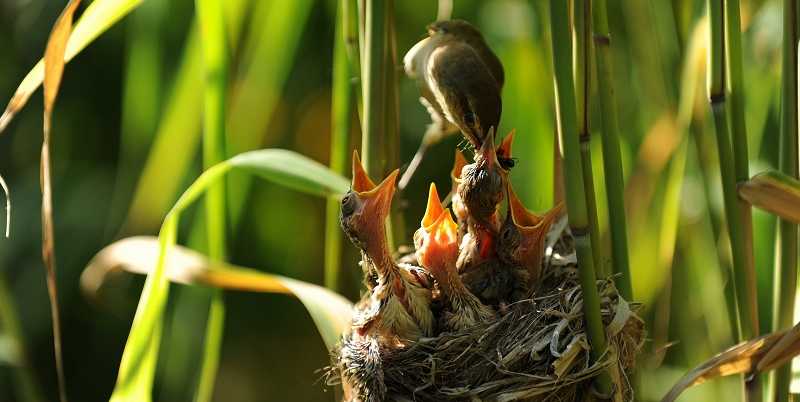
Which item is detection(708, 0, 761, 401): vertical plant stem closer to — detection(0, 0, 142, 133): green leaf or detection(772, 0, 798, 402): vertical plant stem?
detection(772, 0, 798, 402): vertical plant stem

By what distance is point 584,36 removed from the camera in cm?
70

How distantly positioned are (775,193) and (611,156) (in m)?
0.14

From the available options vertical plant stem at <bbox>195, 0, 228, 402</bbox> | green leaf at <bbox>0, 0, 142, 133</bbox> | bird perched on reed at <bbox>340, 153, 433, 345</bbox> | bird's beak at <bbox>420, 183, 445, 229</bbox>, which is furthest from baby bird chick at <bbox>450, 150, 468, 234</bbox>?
green leaf at <bbox>0, 0, 142, 133</bbox>

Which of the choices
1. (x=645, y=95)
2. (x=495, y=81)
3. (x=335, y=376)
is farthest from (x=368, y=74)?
(x=645, y=95)

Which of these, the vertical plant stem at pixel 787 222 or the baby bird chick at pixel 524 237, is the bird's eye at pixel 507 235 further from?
the vertical plant stem at pixel 787 222

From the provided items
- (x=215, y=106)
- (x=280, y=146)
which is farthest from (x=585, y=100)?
(x=280, y=146)

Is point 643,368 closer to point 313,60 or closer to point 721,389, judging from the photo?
point 721,389

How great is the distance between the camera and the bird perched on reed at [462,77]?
973 millimetres

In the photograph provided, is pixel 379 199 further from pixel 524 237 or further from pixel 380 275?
pixel 524 237

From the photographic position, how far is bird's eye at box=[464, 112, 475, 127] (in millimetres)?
980

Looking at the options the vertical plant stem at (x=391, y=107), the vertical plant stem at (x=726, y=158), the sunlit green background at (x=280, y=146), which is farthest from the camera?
the sunlit green background at (x=280, y=146)

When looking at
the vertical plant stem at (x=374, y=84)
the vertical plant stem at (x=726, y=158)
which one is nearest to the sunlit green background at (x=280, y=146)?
the vertical plant stem at (x=726, y=158)

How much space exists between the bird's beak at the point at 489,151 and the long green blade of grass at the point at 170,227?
5.6 inches

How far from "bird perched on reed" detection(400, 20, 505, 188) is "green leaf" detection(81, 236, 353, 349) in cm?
16
